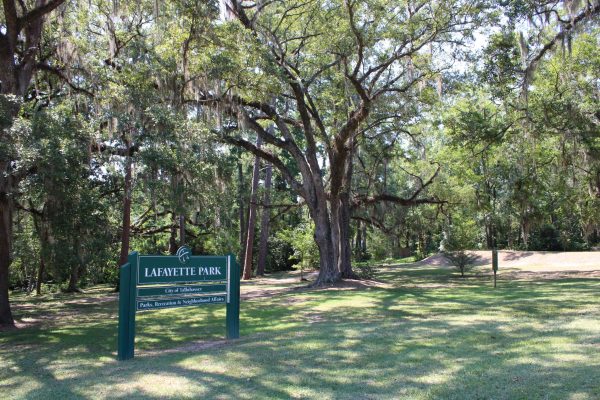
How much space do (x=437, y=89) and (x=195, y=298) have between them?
39.6 feet

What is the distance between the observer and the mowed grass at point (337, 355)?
4773mm

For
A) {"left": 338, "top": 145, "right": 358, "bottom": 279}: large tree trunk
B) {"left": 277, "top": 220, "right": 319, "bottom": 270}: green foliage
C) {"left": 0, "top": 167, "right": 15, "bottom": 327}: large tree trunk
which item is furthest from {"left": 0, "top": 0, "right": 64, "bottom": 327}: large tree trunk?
{"left": 277, "top": 220, "right": 319, "bottom": 270}: green foliage

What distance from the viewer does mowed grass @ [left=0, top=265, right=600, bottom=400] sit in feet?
15.7

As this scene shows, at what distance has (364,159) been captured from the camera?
26.9 metres

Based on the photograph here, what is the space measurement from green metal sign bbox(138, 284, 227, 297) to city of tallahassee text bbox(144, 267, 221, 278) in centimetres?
20

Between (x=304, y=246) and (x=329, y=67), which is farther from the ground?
(x=329, y=67)

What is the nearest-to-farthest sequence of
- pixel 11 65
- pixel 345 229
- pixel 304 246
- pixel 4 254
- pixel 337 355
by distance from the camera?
pixel 337 355 < pixel 11 65 < pixel 4 254 < pixel 345 229 < pixel 304 246

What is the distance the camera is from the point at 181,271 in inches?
301

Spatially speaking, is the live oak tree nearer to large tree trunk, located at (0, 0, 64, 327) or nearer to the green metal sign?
large tree trunk, located at (0, 0, 64, 327)

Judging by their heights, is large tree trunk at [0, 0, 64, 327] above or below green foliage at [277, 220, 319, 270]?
above

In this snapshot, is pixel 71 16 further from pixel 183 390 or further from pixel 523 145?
pixel 523 145

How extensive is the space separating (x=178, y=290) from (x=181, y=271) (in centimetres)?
29

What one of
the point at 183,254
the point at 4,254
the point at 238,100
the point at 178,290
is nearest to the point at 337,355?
the point at 178,290

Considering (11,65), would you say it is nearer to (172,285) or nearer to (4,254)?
(4,254)
